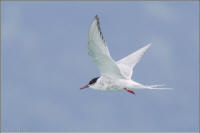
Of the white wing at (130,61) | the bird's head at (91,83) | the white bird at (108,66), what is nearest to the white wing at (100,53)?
the white bird at (108,66)

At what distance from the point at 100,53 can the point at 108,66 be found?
76cm

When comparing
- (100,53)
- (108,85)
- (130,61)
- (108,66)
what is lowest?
(108,85)

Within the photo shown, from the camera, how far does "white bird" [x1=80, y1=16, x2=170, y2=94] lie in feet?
30.6

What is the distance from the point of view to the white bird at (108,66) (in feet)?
30.6

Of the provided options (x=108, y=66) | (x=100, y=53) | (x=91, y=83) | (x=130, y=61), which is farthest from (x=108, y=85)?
(x=100, y=53)

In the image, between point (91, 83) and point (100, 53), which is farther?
point (91, 83)

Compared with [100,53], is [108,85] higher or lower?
lower

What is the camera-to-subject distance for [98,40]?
30.6ft

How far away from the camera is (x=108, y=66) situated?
410 inches

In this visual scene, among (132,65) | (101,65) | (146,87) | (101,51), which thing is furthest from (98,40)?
(132,65)

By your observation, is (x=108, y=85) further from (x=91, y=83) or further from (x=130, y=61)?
(x=130, y=61)

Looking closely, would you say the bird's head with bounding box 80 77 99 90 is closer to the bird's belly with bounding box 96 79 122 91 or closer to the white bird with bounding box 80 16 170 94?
the white bird with bounding box 80 16 170 94

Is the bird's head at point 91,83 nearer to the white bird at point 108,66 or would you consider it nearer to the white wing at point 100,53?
the white bird at point 108,66

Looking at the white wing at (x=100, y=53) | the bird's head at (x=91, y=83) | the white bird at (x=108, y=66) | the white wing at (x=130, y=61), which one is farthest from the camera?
the white wing at (x=130, y=61)
